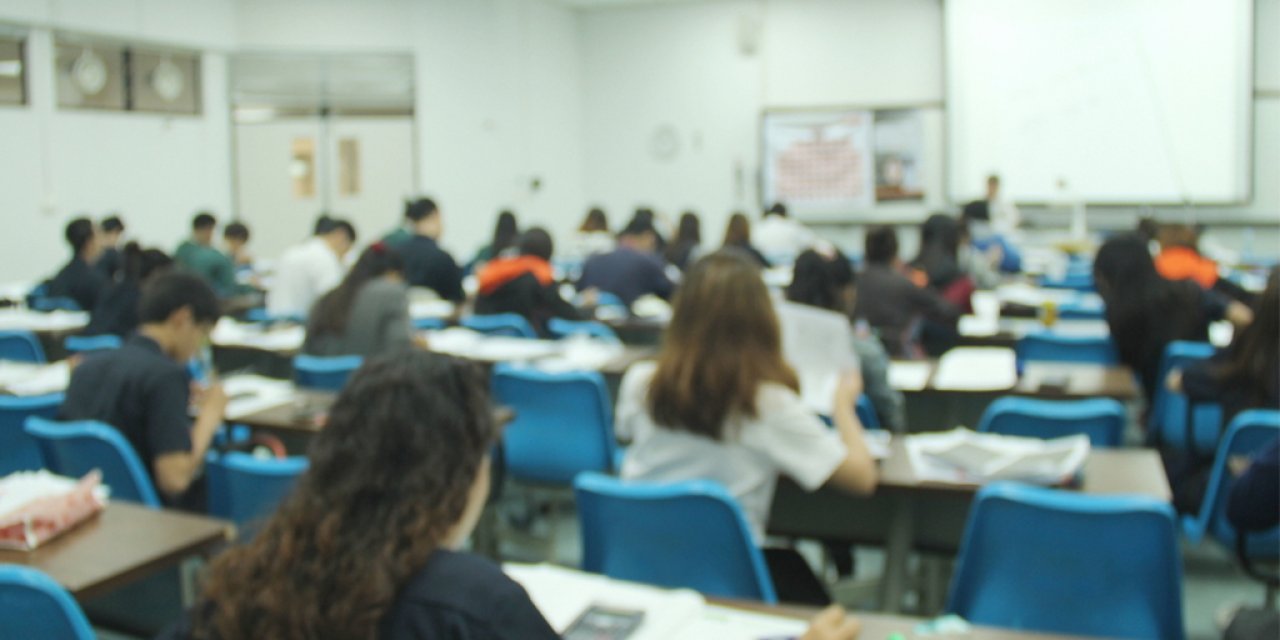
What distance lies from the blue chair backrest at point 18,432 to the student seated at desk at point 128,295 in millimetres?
2034

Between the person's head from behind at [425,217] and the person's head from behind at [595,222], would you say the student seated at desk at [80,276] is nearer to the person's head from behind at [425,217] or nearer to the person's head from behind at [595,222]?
the person's head from behind at [425,217]

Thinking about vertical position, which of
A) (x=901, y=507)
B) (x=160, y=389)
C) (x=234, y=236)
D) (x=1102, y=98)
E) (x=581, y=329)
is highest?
(x=1102, y=98)

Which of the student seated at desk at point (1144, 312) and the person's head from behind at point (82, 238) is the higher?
the person's head from behind at point (82, 238)

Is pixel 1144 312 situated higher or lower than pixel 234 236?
lower

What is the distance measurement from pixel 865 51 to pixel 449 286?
730 centimetres

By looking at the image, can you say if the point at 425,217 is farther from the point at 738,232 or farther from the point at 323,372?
the point at 323,372

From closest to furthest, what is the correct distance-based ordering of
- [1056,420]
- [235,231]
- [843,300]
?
[1056,420] < [843,300] < [235,231]

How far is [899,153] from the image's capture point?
12930 millimetres

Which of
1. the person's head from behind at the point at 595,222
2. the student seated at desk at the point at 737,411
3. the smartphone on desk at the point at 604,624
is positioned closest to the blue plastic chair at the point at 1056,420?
the student seated at desk at the point at 737,411

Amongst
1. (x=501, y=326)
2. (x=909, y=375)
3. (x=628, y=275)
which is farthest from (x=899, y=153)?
(x=909, y=375)

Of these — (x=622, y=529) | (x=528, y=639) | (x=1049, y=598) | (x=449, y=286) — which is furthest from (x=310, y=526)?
(x=449, y=286)

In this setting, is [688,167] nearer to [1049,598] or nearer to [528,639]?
[1049,598]

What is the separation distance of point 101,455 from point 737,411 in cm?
171

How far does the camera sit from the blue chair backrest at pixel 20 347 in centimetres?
578
